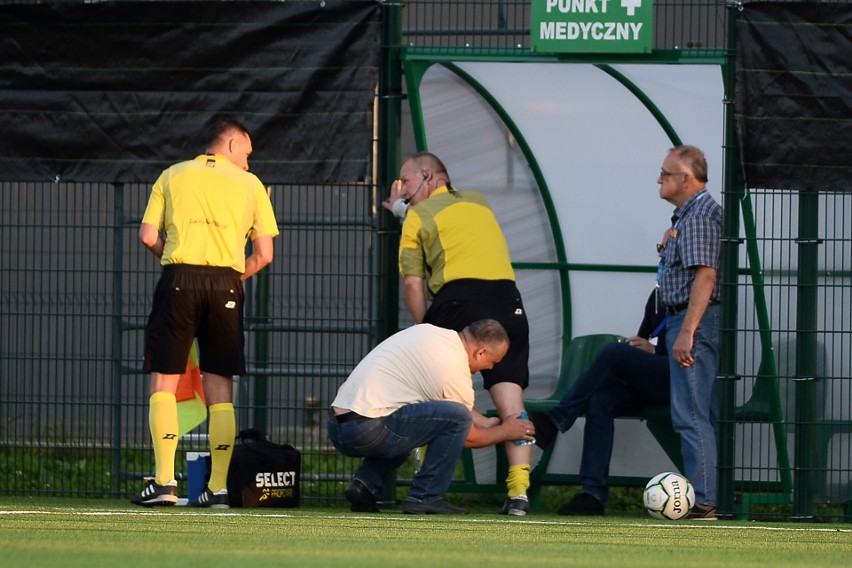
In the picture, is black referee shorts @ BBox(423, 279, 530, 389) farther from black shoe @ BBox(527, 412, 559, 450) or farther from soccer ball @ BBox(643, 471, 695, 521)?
soccer ball @ BBox(643, 471, 695, 521)

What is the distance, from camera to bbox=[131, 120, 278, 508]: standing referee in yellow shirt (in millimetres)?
7676

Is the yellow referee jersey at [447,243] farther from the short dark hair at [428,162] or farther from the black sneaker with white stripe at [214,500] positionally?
the black sneaker with white stripe at [214,500]

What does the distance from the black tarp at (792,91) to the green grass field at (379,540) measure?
1866 mm

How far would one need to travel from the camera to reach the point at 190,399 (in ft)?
26.7

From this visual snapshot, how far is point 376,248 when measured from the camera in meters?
8.62

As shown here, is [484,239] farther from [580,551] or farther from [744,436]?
[580,551]

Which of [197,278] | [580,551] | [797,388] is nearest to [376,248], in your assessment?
[197,278]

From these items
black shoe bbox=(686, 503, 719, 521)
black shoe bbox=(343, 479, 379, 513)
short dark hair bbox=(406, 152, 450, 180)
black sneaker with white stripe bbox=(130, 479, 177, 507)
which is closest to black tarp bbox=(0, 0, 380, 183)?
short dark hair bbox=(406, 152, 450, 180)

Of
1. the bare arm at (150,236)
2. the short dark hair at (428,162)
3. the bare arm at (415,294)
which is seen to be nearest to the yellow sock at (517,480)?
the bare arm at (415,294)

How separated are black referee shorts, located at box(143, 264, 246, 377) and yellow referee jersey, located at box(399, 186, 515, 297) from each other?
37.5 inches

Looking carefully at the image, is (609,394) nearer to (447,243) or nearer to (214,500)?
(447,243)

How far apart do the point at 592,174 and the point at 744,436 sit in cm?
190

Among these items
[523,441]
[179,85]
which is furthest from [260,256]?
[523,441]

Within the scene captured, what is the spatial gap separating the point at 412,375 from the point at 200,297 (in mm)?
1128
